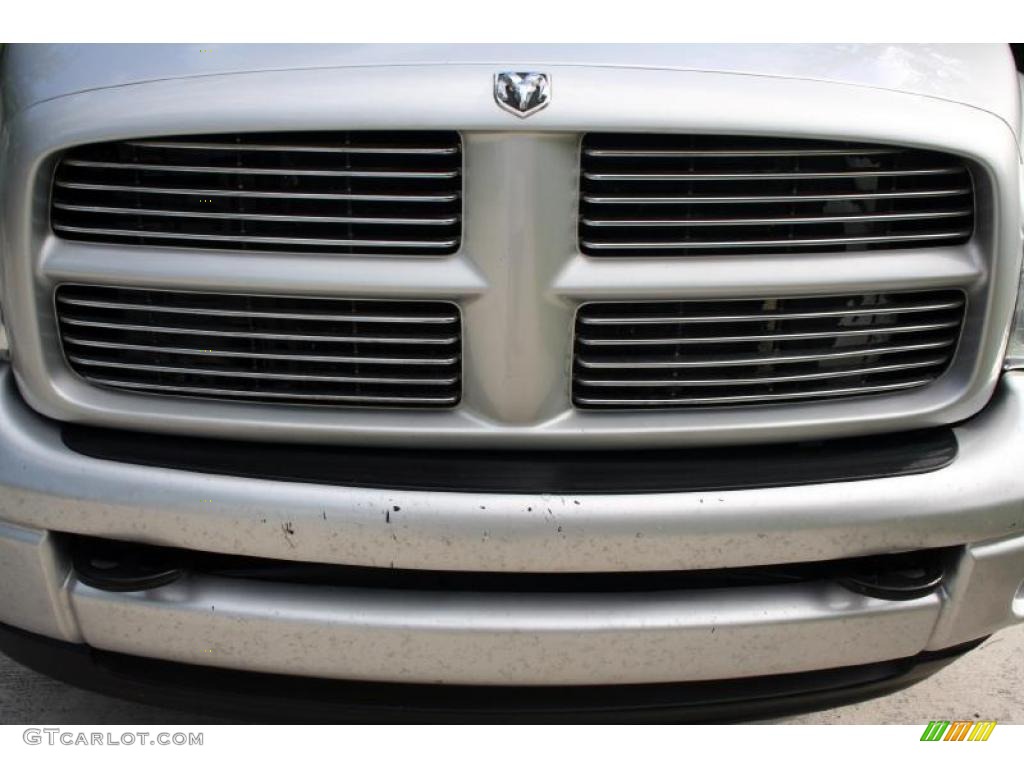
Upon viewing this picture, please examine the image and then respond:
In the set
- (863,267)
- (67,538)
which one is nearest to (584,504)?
(863,267)

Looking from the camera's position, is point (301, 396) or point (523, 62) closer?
point (523, 62)

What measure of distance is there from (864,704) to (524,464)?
58.2 inches

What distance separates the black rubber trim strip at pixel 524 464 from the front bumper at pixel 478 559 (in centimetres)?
3

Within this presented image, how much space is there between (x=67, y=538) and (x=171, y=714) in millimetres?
834

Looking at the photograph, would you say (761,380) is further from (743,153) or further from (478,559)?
(478,559)

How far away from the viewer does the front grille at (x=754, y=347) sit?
191cm

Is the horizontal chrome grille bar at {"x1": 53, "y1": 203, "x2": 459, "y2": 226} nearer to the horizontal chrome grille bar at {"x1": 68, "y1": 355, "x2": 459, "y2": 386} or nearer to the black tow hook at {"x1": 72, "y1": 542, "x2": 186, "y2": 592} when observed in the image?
the horizontal chrome grille bar at {"x1": 68, "y1": 355, "x2": 459, "y2": 386}

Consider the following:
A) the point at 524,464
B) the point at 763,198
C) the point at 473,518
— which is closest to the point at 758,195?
the point at 763,198

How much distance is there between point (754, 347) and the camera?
1.98 m

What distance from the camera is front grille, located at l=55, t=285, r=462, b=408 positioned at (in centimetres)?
188

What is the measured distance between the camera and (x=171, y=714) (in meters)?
2.58

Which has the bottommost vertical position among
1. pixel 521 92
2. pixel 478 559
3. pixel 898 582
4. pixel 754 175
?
pixel 898 582

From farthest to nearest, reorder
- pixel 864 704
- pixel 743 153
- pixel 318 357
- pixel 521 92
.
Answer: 1. pixel 864 704
2. pixel 318 357
3. pixel 743 153
4. pixel 521 92

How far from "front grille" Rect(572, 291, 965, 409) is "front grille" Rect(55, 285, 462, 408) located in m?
0.31
